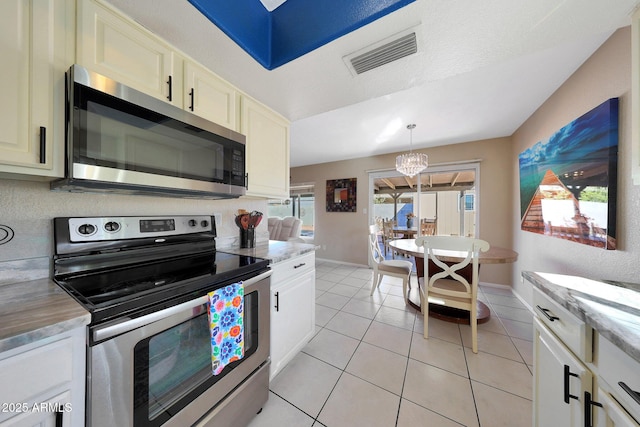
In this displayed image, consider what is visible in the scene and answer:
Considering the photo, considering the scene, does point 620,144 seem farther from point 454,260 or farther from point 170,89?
point 170,89

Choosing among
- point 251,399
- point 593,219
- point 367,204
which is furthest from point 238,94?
point 367,204

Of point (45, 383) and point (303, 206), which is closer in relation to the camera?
point (45, 383)

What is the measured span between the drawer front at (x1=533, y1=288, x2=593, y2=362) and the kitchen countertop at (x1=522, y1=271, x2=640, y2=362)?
3 cm

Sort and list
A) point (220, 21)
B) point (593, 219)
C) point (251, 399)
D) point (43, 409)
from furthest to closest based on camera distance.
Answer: point (593, 219), point (251, 399), point (220, 21), point (43, 409)

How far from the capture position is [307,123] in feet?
8.78

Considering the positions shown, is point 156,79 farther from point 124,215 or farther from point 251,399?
point 251,399

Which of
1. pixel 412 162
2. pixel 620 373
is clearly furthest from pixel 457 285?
pixel 412 162

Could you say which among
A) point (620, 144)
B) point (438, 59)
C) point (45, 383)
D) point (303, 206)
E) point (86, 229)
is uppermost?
point (438, 59)

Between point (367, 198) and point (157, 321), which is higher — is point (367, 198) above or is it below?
above

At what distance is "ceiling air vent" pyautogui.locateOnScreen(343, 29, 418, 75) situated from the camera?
104cm

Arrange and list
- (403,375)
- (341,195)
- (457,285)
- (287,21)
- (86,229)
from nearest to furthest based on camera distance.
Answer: (86,229) < (287,21) < (403,375) < (457,285) < (341,195)

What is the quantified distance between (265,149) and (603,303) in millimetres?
1950

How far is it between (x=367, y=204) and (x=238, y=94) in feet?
10.6

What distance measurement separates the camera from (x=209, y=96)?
4.16ft
